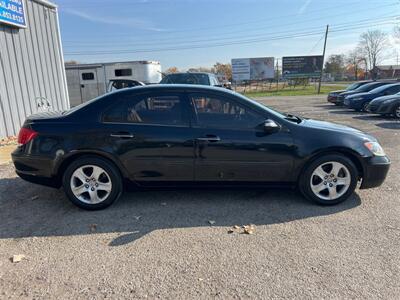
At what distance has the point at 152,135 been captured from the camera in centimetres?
388

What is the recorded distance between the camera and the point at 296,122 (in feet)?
13.8

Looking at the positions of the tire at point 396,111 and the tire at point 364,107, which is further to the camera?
the tire at point 364,107

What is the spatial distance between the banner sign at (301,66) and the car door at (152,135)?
147 ft

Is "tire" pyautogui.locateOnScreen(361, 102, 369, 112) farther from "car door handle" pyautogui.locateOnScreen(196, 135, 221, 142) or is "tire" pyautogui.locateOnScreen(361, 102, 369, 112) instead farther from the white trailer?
"car door handle" pyautogui.locateOnScreen(196, 135, 221, 142)

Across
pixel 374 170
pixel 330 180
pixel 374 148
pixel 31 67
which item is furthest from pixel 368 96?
pixel 31 67

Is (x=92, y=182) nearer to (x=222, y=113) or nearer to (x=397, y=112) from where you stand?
(x=222, y=113)

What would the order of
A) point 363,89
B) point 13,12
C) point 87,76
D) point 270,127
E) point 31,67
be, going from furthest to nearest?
point 87,76, point 363,89, point 31,67, point 13,12, point 270,127

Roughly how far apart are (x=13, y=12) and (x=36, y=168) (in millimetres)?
6849

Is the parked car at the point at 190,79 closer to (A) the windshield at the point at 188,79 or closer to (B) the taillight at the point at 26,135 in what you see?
(A) the windshield at the point at 188,79

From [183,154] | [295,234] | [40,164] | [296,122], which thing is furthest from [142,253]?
[296,122]

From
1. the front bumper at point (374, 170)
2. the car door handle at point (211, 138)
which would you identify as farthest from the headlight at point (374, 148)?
the car door handle at point (211, 138)

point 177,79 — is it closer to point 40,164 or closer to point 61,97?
point 61,97

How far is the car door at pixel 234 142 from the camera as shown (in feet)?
12.8

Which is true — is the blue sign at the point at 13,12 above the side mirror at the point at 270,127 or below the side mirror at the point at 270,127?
above
